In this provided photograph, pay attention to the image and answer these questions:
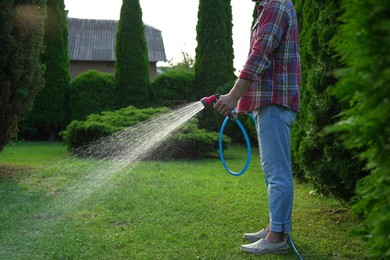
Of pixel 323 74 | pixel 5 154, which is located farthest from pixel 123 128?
pixel 323 74

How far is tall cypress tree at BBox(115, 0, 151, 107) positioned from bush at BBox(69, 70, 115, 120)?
0.34 metres

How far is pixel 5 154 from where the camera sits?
34.3ft

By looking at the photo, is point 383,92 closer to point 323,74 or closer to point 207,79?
point 323,74

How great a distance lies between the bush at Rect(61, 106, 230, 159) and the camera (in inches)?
412

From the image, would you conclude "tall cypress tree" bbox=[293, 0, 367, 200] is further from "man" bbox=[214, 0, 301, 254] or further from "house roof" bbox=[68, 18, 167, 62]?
"house roof" bbox=[68, 18, 167, 62]

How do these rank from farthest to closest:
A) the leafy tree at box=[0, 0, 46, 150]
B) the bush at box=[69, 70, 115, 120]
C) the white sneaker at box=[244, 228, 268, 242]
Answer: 1. the bush at box=[69, 70, 115, 120]
2. the leafy tree at box=[0, 0, 46, 150]
3. the white sneaker at box=[244, 228, 268, 242]

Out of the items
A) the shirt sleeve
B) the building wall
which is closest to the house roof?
the building wall

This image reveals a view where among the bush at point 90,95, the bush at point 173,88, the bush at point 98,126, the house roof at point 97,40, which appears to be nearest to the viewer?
the bush at point 98,126

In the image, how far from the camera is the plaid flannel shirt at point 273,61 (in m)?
3.36

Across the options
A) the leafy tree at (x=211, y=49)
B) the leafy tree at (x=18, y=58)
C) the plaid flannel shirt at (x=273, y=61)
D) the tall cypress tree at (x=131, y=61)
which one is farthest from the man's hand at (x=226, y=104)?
the tall cypress tree at (x=131, y=61)

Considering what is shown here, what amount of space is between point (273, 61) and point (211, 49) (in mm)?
11954

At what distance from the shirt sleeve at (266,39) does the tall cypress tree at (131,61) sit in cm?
1206

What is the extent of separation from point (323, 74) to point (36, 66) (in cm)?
469

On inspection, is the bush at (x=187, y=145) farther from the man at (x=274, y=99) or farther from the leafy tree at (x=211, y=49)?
the man at (x=274, y=99)
